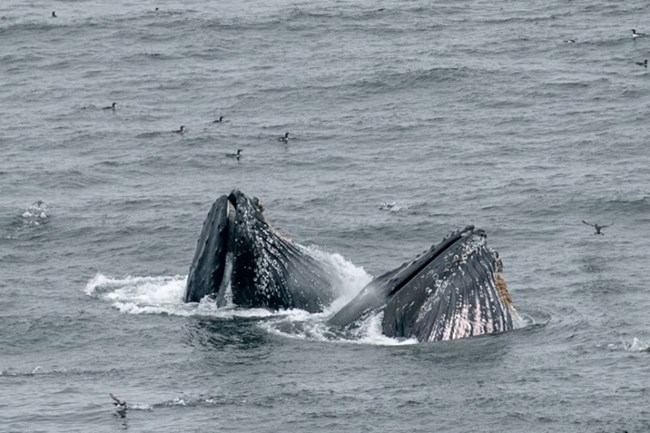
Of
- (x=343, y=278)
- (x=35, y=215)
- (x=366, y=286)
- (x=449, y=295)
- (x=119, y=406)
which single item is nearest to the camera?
(x=119, y=406)

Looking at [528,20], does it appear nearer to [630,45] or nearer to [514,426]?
[630,45]

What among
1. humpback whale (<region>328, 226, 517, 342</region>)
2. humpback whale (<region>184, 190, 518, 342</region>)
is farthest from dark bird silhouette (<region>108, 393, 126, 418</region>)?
humpback whale (<region>328, 226, 517, 342</region>)

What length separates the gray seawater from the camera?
1668 inches

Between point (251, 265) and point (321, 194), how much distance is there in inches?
749

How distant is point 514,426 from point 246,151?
3536 centimetres

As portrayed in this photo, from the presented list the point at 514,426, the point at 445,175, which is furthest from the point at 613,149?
the point at 514,426

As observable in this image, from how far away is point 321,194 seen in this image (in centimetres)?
6606

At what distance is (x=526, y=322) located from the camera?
47.8 metres

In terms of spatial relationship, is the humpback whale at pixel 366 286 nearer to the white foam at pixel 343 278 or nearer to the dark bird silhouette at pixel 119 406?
the white foam at pixel 343 278

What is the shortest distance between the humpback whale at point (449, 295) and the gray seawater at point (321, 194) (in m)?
0.52

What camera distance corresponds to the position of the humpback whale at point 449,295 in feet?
144

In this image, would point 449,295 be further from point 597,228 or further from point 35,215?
point 35,215

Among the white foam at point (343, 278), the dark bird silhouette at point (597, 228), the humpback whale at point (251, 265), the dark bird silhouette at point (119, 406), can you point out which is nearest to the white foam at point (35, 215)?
the white foam at point (343, 278)

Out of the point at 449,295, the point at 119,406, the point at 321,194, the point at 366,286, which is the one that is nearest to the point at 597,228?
the point at 321,194
